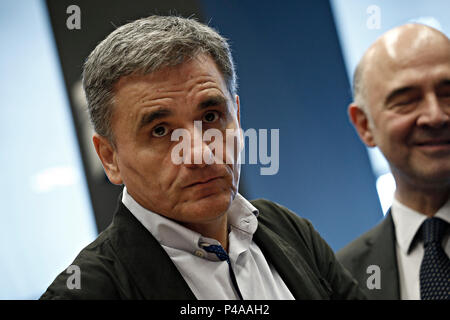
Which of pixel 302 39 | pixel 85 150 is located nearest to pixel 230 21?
pixel 302 39

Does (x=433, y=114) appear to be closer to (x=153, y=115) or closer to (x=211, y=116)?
(x=211, y=116)

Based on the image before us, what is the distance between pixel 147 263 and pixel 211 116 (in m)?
0.27

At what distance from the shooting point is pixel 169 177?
0.78m

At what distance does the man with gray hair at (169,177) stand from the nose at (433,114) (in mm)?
353

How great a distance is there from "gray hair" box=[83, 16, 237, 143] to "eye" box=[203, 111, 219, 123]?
94 mm

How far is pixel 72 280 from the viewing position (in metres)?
0.75

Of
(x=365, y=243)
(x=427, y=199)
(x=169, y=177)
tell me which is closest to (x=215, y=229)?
(x=169, y=177)

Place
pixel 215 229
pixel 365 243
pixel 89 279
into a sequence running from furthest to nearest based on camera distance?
pixel 365 243
pixel 215 229
pixel 89 279

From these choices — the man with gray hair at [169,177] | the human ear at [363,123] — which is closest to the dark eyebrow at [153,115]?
the man with gray hair at [169,177]

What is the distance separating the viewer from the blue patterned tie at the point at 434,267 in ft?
2.89

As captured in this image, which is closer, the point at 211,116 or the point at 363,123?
the point at 211,116

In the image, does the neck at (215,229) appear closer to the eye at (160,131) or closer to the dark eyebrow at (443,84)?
the eye at (160,131)

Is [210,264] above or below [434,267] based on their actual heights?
above
